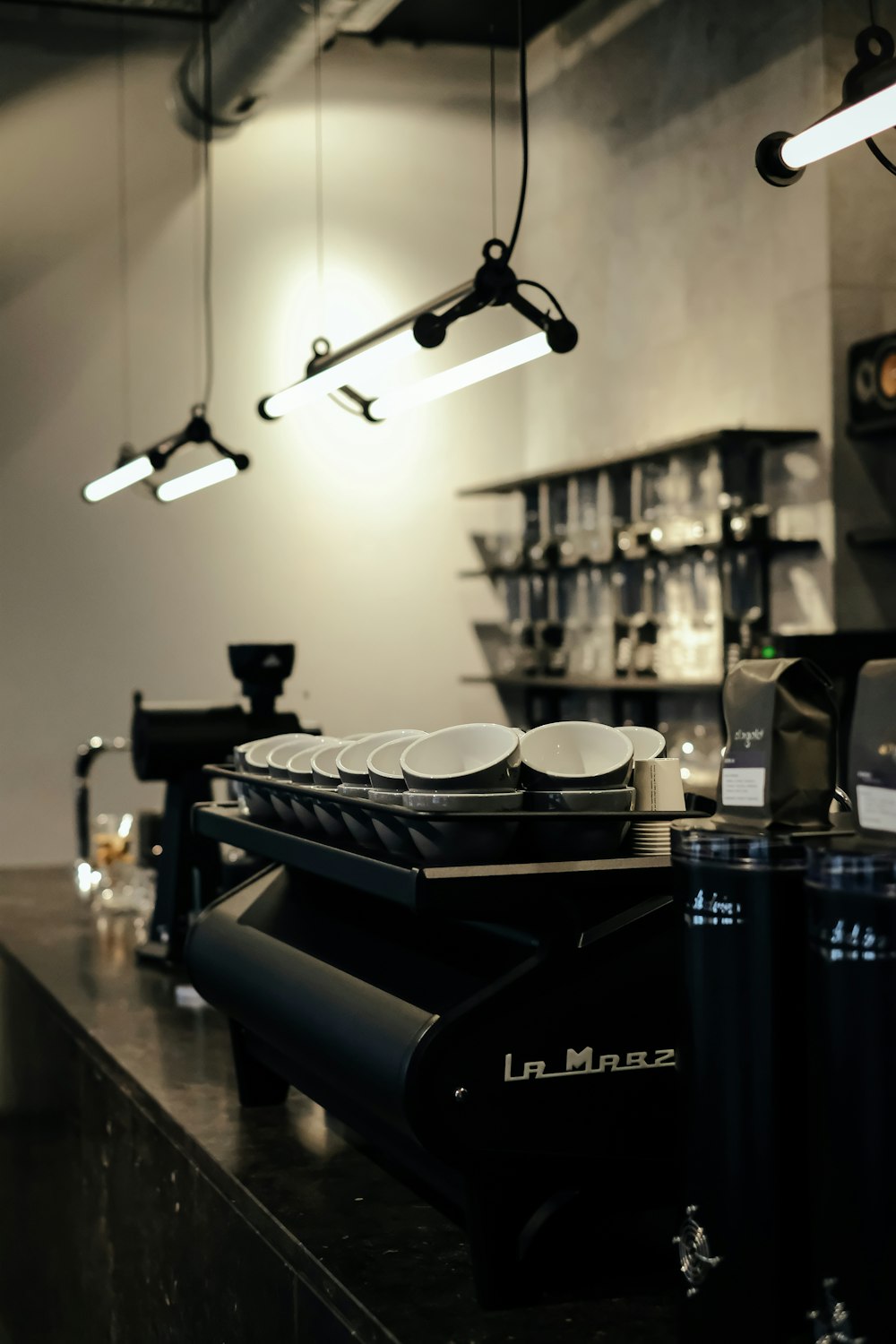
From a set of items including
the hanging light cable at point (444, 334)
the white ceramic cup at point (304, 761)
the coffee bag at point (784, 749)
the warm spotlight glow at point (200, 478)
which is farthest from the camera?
the warm spotlight glow at point (200, 478)

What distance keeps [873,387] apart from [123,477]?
2570 mm

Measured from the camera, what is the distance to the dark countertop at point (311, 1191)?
Answer: 3.72 ft

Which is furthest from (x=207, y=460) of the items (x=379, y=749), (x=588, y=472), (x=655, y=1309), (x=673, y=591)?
(x=655, y=1309)

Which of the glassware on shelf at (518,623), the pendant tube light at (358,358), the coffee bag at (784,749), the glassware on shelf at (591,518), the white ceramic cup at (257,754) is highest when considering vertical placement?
the pendant tube light at (358,358)

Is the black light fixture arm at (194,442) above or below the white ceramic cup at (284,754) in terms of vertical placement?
above

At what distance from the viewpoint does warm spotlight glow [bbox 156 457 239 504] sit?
191 inches

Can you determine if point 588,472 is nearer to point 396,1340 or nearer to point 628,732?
point 628,732

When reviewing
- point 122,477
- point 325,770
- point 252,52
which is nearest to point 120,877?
point 122,477

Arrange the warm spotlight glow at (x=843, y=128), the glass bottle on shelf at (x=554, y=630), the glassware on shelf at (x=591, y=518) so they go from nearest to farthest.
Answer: the warm spotlight glow at (x=843, y=128) < the glassware on shelf at (x=591, y=518) < the glass bottle on shelf at (x=554, y=630)

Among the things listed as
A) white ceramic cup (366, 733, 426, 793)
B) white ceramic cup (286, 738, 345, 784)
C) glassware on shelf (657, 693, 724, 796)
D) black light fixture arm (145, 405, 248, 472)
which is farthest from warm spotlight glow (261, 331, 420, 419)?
glassware on shelf (657, 693, 724, 796)

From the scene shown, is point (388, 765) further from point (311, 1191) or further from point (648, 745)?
point (311, 1191)

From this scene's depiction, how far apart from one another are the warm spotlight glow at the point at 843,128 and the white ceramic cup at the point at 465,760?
920mm

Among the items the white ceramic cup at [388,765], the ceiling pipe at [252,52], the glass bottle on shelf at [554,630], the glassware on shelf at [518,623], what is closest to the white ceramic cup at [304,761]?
the white ceramic cup at [388,765]

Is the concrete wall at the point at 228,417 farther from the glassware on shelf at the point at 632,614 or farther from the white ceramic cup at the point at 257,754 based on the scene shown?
the white ceramic cup at the point at 257,754
